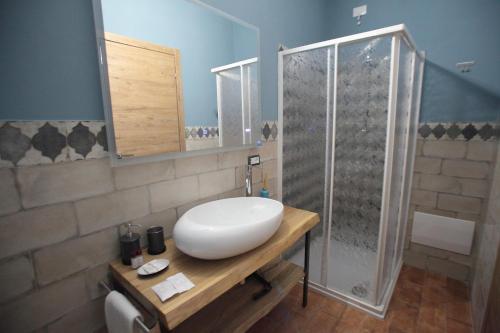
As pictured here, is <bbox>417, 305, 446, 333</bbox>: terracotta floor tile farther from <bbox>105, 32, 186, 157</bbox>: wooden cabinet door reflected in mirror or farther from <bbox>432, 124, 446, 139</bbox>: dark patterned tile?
<bbox>105, 32, 186, 157</bbox>: wooden cabinet door reflected in mirror

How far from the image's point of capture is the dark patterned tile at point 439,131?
1.92m

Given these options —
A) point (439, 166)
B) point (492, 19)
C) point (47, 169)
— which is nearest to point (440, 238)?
point (439, 166)

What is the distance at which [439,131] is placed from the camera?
6.35ft

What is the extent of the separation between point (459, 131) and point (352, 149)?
3.20ft

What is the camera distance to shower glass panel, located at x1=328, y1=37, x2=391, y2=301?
144 cm

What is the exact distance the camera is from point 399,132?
1.52 m

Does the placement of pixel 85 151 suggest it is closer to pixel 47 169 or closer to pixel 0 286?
pixel 47 169

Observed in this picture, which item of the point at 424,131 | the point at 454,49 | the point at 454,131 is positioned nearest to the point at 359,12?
the point at 454,49

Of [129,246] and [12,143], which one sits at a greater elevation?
[12,143]

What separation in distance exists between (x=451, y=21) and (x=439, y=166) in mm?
1128

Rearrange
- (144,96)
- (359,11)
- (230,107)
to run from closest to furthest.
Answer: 1. (144,96)
2. (230,107)
3. (359,11)

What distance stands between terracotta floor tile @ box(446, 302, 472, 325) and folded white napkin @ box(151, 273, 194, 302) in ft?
6.06

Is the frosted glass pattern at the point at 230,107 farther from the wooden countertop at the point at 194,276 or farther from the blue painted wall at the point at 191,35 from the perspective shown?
the wooden countertop at the point at 194,276

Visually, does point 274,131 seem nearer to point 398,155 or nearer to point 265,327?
point 398,155
